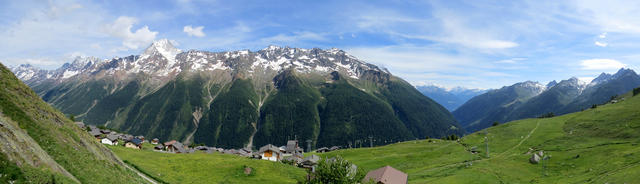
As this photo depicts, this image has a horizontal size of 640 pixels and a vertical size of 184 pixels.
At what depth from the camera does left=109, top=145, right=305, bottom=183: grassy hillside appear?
61213 millimetres

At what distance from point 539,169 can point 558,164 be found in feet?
16.2

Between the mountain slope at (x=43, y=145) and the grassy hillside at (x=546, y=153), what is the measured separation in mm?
63551

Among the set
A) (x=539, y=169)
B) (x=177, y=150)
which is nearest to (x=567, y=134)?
(x=539, y=169)

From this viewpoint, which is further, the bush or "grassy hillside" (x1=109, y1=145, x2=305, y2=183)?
"grassy hillside" (x1=109, y1=145, x2=305, y2=183)

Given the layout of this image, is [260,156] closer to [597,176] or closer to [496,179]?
[496,179]

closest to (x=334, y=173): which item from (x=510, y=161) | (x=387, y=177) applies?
(x=387, y=177)

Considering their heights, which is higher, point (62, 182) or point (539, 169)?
point (62, 182)

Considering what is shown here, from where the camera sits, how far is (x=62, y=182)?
87.4ft

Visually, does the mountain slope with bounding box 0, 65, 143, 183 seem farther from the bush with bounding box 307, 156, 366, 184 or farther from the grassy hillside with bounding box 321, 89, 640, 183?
the grassy hillside with bounding box 321, 89, 640, 183

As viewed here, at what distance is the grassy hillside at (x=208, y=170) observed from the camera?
6121cm

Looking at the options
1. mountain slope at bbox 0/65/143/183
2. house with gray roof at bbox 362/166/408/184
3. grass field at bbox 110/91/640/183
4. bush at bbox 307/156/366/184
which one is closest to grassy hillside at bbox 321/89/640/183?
grass field at bbox 110/91/640/183

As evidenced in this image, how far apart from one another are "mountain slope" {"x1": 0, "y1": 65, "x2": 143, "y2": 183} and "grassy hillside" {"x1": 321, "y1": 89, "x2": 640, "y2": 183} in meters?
63.6

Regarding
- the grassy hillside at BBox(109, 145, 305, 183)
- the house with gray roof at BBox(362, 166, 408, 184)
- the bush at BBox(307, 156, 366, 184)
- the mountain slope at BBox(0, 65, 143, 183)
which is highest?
the mountain slope at BBox(0, 65, 143, 183)

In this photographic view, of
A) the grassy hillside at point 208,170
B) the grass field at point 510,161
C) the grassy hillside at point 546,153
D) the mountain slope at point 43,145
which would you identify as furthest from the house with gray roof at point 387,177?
the mountain slope at point 43,145
